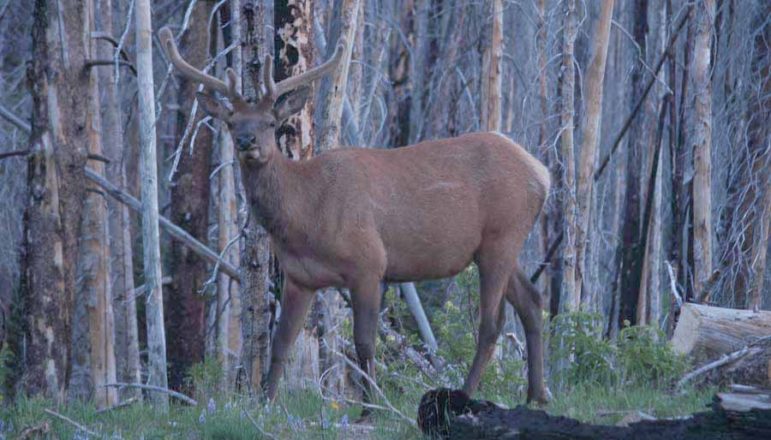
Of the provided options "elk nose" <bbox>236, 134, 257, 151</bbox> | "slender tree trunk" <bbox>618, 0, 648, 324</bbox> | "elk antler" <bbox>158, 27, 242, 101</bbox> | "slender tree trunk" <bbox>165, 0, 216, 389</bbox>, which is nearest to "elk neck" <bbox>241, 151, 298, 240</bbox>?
"elk nose" <bbox>236, 134, 257, 151</bbox>

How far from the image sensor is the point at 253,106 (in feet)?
28.0

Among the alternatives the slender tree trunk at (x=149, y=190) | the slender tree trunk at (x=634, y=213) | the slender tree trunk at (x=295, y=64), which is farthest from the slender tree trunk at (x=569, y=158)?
the slender tree trunk at (x=149, y=190)

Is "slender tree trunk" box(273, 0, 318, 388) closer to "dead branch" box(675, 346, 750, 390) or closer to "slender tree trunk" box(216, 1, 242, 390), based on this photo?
"dead branch" box(675, 346, 750, 390)

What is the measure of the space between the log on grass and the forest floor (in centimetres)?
97

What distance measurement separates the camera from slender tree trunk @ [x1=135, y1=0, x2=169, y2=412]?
10242mm

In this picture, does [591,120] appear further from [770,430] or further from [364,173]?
[770,430]

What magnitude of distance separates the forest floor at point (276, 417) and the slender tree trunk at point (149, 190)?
2.43 m

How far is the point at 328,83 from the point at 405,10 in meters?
10.6

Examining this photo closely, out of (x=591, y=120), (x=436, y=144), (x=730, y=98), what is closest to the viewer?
(x=436, y=144)

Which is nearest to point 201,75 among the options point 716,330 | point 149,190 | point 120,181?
point 149,190

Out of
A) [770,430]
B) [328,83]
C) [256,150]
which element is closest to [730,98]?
[328,83]

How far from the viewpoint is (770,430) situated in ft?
17.4

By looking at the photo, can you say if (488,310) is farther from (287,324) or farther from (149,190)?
(149,190)

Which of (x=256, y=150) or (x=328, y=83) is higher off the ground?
(x=328, y=83)
